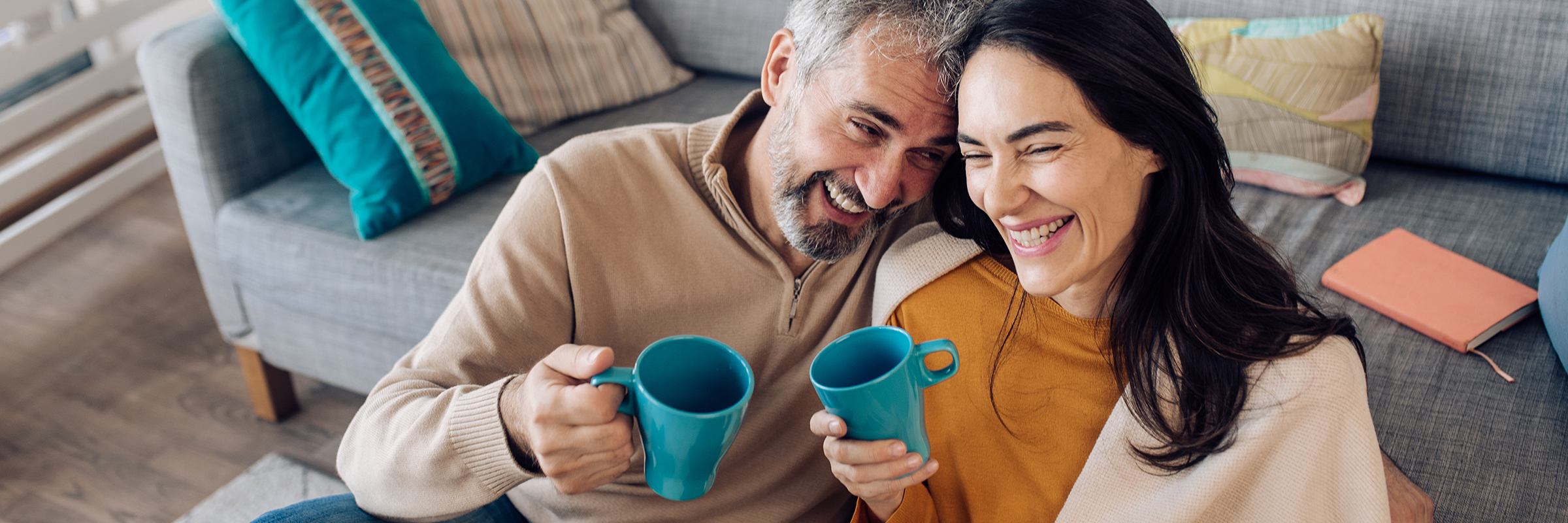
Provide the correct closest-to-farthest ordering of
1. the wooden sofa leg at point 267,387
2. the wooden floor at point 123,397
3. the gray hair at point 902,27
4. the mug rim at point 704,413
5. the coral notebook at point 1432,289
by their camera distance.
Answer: the mug rim at point 704,413 < the gray hair at point 902,27 < the coral notebook at point 1432,289 < the wooden floor at point 123,397 < the wooden sofa leg at point 267,387

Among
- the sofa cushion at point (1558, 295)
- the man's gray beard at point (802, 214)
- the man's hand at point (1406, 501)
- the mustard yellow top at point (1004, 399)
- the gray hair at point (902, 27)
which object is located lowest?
the sofa cushion at point (1558, 295)

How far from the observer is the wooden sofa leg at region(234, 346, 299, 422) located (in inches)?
85.3

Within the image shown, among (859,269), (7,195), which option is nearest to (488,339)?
(859,269)

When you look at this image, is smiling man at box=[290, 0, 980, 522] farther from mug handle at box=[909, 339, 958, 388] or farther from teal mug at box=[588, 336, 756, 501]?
mug handle at box=[909, 339, 958, 388]

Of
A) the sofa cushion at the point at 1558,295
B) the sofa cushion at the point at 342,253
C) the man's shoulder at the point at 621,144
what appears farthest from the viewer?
the sofa cushion at the point at 342,253

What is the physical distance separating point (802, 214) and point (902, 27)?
26cm

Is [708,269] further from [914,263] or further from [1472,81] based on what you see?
[1472,81]

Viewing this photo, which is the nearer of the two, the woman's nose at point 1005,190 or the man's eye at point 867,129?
the woman's nose at point 1005,190

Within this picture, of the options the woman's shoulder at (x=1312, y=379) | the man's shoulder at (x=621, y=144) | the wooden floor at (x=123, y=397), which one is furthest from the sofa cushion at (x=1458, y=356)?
the wooden floor at (x=123, y=397)

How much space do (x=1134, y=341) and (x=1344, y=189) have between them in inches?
44.0

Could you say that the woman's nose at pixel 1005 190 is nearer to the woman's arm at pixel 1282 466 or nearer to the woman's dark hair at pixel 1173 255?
the woman's dark hair at pixel 1173 255

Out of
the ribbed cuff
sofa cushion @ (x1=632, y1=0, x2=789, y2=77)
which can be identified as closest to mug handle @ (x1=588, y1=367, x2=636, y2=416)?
the ribbed cuff

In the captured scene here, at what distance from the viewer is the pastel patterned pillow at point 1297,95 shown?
1.91 metres

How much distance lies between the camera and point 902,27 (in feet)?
3.68
